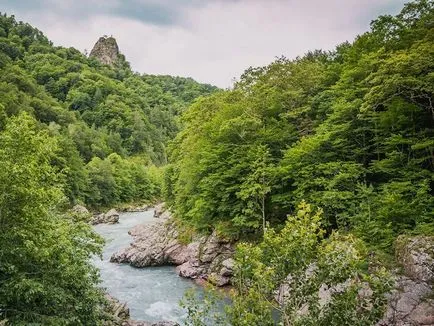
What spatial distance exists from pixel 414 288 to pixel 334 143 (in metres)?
12.5

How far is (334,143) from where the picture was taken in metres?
29.1

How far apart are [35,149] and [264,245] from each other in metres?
10.3

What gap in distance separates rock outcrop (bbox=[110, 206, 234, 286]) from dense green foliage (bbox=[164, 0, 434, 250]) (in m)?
1.83

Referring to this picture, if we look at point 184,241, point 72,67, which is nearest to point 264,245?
Answer: point 184,241

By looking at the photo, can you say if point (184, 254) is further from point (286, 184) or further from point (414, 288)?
point (414, 288)

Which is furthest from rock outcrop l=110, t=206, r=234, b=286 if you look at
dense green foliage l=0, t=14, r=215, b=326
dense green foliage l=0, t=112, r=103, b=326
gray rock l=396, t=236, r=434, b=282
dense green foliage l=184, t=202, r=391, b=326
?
dense green foliage l=184, t=202, r=391, b=326

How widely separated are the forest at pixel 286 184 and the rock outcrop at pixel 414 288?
34.6 inches

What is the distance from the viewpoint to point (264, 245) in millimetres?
9734

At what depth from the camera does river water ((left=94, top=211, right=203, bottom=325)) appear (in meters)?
25.7

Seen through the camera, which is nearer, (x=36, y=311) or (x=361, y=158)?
(x=36, y=311)

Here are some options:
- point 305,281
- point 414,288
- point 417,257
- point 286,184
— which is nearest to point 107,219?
point 286,184

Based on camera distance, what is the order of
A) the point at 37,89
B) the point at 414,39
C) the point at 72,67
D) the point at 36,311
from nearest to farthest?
the point at 36,311 → the point at 414,39 → the point at 37,89 → the point at 72,67

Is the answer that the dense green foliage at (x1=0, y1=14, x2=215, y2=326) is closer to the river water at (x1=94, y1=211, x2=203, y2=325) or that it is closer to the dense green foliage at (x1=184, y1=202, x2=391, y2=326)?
the river water at (x1=94, y1=211, x2=203, y2=325)

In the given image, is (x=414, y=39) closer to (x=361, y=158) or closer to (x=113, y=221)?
(x=361, y=158)
